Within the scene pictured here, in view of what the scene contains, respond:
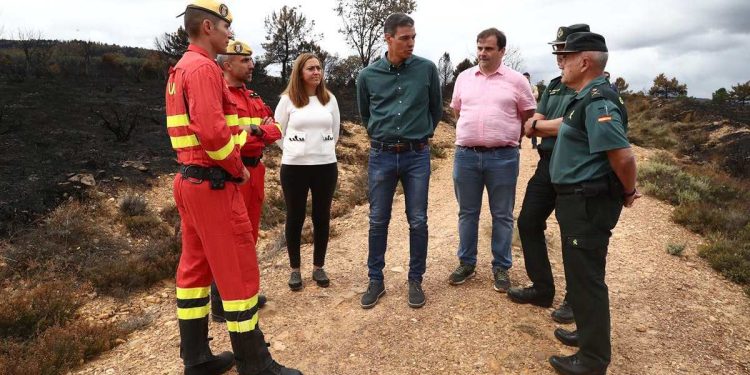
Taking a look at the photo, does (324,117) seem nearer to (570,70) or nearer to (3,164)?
(570,70)

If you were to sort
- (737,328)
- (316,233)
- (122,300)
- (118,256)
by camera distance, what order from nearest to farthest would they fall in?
(737,328), (316,233), (122,300), (118,256)

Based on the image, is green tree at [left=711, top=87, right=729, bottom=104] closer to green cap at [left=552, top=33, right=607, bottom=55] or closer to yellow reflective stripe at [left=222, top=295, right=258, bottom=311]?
green cap at [left=552, top=33, right=607, bottom=55]

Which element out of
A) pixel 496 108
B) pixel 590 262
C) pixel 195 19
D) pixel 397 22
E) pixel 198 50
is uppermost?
pixel 397 22

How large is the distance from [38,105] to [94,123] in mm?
2162

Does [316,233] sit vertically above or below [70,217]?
above

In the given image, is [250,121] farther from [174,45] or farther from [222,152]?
[174,45]

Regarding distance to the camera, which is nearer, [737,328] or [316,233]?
[737,328]

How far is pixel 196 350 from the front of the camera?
9.41ft

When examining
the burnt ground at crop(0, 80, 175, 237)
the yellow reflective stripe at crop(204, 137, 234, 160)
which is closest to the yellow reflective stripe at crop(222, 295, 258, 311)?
the yellow reflective stripe at crop(204, 137, 234, 160)

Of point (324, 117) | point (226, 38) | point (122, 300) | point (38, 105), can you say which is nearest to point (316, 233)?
point (324, 117)

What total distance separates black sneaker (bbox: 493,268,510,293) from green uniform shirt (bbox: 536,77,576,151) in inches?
48.8

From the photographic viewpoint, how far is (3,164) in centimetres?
794

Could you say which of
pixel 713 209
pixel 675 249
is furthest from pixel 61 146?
pixel 713 209

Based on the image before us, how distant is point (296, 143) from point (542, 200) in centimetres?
210
